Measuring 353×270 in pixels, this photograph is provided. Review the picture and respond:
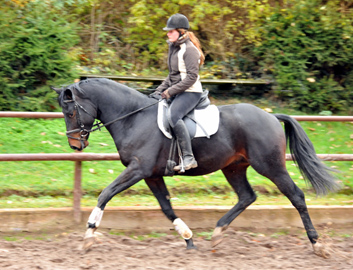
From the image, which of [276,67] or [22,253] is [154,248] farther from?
[276,67]

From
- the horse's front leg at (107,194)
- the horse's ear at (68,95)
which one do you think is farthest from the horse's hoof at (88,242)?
the horse's ear at (68,95)

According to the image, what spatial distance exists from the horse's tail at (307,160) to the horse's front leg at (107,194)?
6.37ft

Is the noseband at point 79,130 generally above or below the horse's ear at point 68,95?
below

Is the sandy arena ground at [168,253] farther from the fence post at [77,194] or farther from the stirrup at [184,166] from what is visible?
the stirrup at [184,166]

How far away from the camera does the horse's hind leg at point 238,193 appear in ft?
18.1

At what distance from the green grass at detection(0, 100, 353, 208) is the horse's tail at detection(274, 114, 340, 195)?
1182 mm

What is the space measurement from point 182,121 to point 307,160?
5.58ft

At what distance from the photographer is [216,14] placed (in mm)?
11102

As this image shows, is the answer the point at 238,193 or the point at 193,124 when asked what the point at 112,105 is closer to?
the point at 193,124

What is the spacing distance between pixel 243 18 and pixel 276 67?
6.47 ft

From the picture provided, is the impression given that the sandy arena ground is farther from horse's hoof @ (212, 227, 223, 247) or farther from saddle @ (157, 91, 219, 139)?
saddle @ (157, 91, 219, 139)

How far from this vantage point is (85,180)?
6965mm

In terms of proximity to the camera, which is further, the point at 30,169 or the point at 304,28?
the point at 304,28

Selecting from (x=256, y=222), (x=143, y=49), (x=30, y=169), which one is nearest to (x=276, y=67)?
(x=143, y=49)
